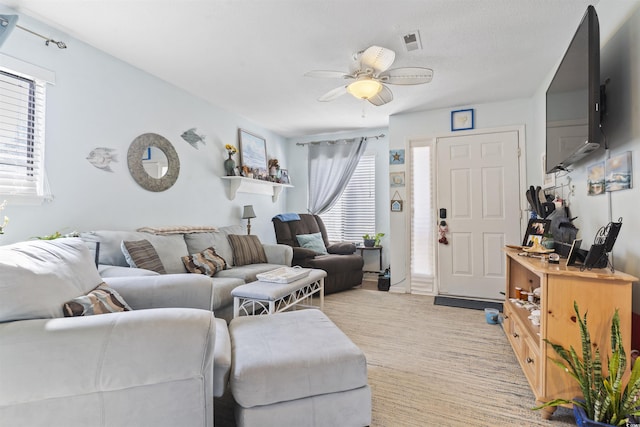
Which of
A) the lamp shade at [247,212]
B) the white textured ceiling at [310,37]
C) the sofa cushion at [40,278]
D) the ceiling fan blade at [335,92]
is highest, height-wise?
the white textured ceiling at [310,37]

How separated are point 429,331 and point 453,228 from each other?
1613 millimetres

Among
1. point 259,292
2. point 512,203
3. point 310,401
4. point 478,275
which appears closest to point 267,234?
point 259,292

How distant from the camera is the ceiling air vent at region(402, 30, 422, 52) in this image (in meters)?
2.35

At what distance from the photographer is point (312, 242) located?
15.0 ft

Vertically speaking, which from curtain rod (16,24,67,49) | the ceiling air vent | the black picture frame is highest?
the ceiling air vent

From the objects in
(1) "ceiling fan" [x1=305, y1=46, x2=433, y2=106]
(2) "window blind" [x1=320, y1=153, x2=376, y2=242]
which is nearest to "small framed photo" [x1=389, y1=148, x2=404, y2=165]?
(2) "window blind" [x1=320, y1=153, x2=376, y2=242]

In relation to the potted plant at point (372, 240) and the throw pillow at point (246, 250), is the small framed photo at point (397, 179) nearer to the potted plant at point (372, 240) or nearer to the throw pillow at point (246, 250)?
the potted plant at point (372, 240)

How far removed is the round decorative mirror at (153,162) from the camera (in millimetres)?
2998

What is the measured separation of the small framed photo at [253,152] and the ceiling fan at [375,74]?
2213 mm

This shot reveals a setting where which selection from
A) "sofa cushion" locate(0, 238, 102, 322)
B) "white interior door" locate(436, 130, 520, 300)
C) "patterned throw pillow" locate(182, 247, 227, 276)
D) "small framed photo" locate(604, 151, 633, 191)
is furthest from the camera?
"white interior door" locate(436, 130, 520, 300)

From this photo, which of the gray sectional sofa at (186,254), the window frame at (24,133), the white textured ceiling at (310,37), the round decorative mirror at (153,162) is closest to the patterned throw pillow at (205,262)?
the gray sectional sofa at (186,254)

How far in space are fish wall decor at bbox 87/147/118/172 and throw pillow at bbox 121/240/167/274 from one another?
0.76 meters

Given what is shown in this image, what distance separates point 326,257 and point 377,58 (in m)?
2.66

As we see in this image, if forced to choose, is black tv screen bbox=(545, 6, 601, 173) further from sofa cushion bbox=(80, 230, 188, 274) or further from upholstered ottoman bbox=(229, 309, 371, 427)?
sofa cushion bbox=(80, 230, 188, 274)
